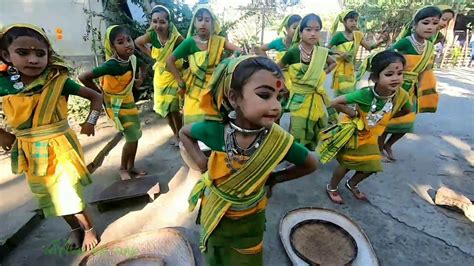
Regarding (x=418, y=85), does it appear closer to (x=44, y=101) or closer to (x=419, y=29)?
(x=419, y=29)

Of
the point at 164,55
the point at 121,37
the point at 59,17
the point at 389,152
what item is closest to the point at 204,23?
the point at 121,37

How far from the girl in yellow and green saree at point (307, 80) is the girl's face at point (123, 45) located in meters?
1.72

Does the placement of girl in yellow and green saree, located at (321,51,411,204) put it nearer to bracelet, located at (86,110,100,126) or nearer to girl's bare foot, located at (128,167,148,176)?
bracelet, located at (86,110,100,126)

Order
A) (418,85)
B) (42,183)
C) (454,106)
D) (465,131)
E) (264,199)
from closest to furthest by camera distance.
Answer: (264,199), (42,183), (418,85), (465,131), (454,106)

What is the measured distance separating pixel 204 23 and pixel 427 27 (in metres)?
2.48

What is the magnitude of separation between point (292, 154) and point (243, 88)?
444mm

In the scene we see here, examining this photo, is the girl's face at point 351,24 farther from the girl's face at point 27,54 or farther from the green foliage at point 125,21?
the girl's face at point 27,54

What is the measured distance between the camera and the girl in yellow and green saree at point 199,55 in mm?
3721

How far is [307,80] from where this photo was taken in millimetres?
3734

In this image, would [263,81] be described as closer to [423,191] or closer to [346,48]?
[423,191]

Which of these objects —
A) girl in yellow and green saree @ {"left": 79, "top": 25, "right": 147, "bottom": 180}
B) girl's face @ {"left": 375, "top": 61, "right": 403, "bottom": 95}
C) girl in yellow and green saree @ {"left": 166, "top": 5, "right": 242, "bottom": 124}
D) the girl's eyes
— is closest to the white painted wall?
girl in yellow and green saree @ {"left": 79, "top": 25, "right": 147, "bottom": 180}

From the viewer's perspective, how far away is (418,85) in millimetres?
A: 4027

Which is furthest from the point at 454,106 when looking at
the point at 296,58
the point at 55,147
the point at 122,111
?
the point at 55,147

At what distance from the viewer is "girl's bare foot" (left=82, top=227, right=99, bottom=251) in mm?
2723
